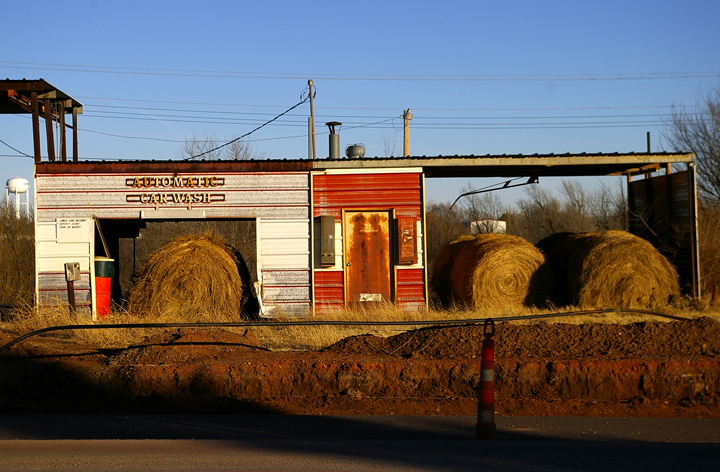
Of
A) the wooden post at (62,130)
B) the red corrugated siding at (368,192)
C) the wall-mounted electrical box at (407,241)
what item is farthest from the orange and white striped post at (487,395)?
the wooden post at (62,130)

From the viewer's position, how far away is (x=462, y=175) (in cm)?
1727

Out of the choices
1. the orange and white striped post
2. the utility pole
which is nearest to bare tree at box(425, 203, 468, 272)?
the utility pole

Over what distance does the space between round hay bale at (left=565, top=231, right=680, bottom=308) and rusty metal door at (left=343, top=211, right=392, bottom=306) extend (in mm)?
3988

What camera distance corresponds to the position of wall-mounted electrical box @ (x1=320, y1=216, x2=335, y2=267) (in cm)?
1467

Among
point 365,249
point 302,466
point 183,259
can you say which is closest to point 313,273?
point 365,249

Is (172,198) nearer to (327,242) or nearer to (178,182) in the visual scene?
(178,182)

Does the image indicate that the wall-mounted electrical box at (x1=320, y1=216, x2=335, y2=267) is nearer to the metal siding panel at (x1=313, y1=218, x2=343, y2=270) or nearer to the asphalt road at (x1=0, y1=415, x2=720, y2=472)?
the metal siding panel at (x1=313, y1=218, x2=343, y2=270)

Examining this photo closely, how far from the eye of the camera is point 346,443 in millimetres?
5512

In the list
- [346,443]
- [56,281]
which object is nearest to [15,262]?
[56,281]

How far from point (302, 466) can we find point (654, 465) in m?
2.34

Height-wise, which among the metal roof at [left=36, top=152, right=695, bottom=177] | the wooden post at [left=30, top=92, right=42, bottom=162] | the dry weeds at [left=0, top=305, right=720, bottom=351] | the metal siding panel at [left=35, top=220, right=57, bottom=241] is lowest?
the dry weeds at [left=0, top=305, right=720, bottom=351]

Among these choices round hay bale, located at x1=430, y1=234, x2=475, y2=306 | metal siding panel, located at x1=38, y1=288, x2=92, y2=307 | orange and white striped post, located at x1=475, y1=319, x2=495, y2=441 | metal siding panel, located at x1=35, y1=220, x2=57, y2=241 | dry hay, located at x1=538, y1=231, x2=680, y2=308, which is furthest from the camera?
round hay bale, located at x1=430, y1=234, x2=475, y2=306

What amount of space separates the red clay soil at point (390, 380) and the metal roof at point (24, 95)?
303 inches

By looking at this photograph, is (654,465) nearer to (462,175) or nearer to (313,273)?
(313,273)
